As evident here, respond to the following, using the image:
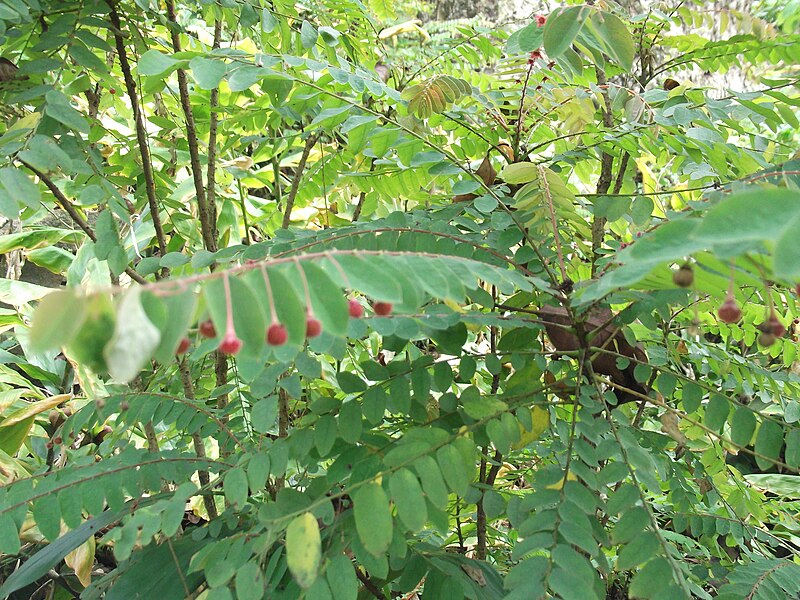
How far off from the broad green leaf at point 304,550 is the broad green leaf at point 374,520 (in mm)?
58

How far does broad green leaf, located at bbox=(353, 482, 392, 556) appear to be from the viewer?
652mm

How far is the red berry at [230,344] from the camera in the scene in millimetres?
446

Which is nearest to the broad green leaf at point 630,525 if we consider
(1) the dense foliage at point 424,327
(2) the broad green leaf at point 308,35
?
(1) the dense foliage at point 424,327

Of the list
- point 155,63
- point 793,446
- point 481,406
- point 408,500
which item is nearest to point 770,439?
point 793,446

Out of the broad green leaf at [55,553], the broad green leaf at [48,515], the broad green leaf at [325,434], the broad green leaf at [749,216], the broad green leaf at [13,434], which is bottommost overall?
the broad green leaf at [13,434]

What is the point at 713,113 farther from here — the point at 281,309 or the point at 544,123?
the point at 281,309

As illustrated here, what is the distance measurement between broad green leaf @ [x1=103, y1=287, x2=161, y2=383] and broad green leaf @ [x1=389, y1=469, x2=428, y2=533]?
361 millimetres

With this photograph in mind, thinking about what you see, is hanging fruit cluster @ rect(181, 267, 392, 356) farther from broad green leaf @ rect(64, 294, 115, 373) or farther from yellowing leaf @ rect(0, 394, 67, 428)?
yellowing leaf @ rect(0, 394, 67, 428)

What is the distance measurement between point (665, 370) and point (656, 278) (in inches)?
14.8

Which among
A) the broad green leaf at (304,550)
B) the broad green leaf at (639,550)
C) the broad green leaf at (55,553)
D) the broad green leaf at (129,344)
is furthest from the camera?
the broad green leaf at (55,553)

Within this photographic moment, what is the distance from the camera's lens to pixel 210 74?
2.88 ft

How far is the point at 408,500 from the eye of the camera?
26.5 inches

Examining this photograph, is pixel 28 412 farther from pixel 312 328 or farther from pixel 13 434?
pixel 312 328

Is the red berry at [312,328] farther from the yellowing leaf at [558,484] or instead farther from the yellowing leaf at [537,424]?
the yellowing leaf at [537,424]
